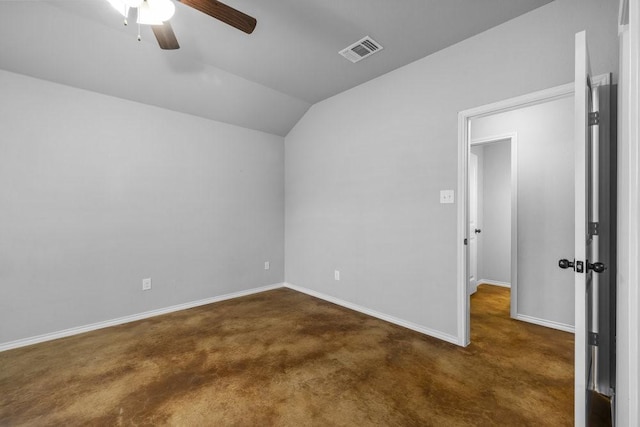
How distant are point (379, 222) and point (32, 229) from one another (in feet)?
10.9

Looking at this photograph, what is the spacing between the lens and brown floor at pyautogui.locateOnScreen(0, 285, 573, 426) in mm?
1646

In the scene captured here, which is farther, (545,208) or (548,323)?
(545,208)

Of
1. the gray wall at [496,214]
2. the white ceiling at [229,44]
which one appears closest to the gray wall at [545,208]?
the white ceiling at [229,44]

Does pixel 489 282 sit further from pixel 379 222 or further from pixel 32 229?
pixel 32 229

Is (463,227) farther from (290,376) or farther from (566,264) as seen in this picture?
(290,376)

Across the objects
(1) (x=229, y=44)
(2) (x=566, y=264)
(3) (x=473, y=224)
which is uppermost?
(1) (x=229, y=44)

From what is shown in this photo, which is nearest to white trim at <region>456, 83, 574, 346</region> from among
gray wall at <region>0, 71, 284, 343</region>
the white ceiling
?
the white ceiling

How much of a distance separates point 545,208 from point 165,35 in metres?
3.67

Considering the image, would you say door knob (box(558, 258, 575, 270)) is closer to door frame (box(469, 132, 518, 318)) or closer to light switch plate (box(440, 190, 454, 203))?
light switch plate (box(440, 190, 454, 203))

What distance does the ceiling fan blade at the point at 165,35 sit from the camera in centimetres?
171

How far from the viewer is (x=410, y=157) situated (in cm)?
286

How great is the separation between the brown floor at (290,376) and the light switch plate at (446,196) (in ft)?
4.18

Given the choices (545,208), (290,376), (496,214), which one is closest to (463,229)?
(545,208)

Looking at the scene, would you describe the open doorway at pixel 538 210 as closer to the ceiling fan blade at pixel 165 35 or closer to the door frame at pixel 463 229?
the door frame at pixel 463 229
